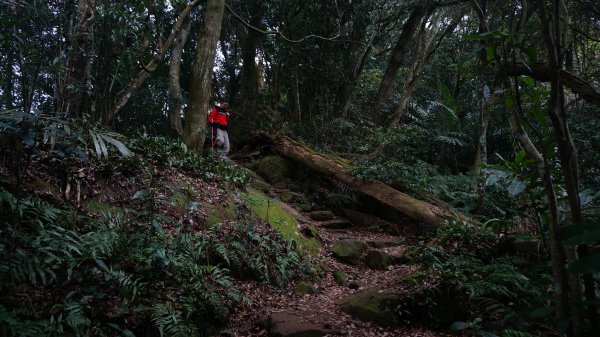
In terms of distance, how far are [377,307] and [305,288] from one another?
1281 mm

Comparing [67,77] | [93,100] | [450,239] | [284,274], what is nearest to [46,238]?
[284,274]

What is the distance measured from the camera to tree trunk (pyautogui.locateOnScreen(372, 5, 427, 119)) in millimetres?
12555

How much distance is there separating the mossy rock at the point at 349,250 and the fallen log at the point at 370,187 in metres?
1.67

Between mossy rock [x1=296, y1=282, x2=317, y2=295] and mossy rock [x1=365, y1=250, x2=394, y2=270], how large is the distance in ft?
5.20

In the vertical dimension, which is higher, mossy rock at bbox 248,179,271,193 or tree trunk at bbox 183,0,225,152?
tree trunk at bbox 183,0,225,152

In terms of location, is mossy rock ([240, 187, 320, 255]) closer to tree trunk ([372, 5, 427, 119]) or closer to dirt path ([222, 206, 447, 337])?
dirt path ([222, 206, 447, 337])

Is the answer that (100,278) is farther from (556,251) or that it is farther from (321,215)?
(321,215)

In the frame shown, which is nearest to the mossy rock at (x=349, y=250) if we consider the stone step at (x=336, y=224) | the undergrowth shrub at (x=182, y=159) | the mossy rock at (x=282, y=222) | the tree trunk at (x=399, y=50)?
the mossy rock at (x=282, y=222)

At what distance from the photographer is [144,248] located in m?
3.85

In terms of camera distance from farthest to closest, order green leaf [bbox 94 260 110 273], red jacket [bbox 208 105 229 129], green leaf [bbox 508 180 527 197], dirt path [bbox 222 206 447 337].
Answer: red jacket [bbox 208 105 229 129] < dirt path [bbox 222 206 447 337] < green leaf [bbox 94 260 110 273] < green leaf [bbox 508 180 527 197]

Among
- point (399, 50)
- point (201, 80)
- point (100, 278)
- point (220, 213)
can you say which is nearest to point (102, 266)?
point (100, 278)

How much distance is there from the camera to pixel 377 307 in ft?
14.0

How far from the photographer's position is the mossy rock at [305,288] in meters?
5.20

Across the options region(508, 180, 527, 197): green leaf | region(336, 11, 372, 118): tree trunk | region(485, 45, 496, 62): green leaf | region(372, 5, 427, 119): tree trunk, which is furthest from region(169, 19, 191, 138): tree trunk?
region(485, 45, 496, 62): green leaf
